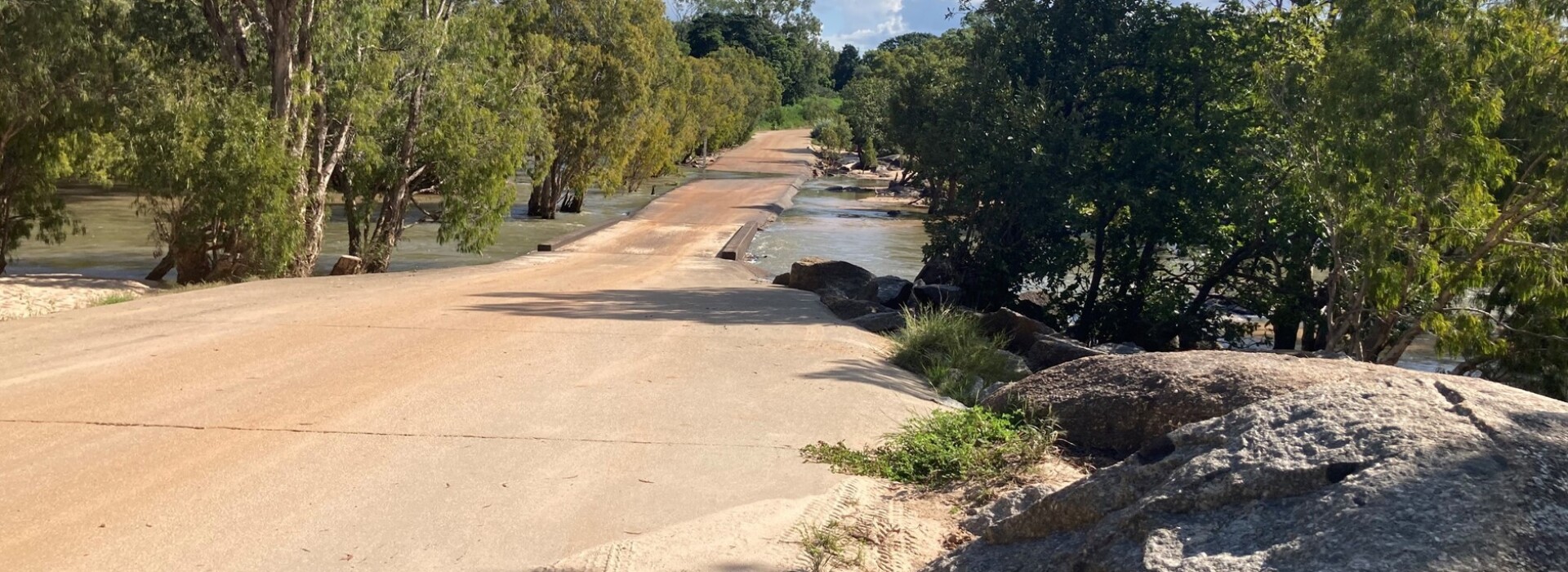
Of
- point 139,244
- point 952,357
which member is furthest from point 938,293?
point 139,244

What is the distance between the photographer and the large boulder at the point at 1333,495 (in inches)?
129

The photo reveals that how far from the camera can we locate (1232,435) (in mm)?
4242

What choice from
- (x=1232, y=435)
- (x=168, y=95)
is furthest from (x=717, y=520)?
(x=168, y=95)

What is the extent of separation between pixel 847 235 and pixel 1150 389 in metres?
32.2

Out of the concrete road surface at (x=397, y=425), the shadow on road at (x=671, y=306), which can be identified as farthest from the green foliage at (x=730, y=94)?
the concrete road surface at (x=397, y=425)

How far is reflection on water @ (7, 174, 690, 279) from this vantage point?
2736cm

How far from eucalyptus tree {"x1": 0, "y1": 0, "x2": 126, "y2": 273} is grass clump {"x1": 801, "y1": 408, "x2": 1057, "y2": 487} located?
14.7 meters

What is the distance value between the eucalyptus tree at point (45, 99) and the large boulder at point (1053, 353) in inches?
544

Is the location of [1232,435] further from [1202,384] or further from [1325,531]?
[1202,384]

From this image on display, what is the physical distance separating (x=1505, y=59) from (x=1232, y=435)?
9779 mm

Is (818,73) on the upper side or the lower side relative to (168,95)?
upper

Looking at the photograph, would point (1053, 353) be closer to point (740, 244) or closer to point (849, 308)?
point (849, 308)

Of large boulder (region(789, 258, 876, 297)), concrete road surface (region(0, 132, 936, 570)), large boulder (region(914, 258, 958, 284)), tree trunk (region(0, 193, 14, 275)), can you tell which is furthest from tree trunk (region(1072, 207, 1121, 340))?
tree trunk (region(0, 193, 14, 275))

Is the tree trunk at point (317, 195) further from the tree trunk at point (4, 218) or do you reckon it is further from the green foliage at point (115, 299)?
the green foliage at point (115, 299)
